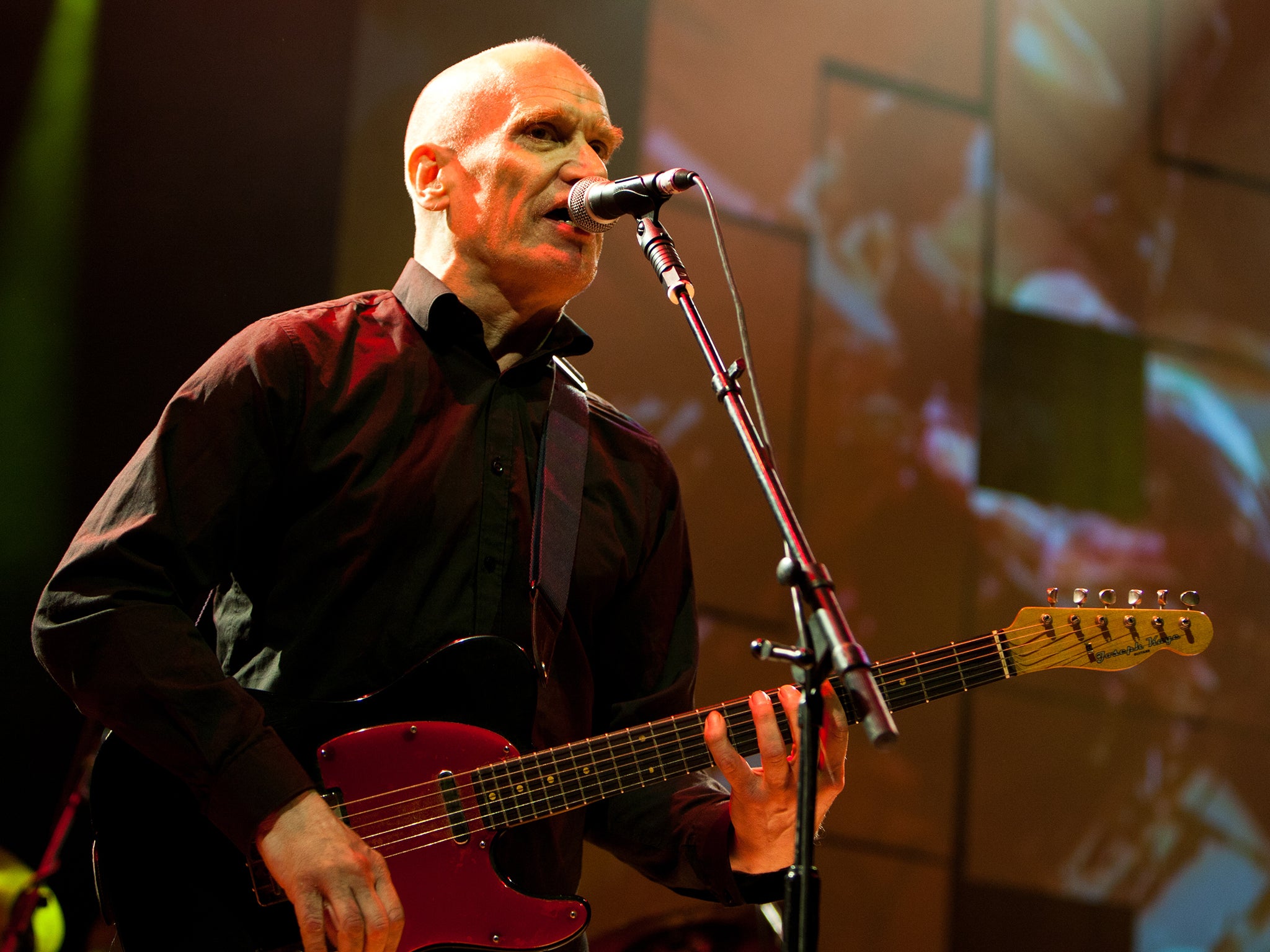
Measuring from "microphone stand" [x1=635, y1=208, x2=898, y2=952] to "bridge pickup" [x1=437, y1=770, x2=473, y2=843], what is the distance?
0.61m

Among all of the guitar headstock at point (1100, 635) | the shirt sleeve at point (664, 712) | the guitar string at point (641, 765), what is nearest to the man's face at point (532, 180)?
the shirt sleeve at point (664, 712)

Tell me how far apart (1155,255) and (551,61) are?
2.90m

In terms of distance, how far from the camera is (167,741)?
1622 mm

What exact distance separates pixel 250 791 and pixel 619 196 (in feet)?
3.38

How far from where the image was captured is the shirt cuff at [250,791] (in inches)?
62.4

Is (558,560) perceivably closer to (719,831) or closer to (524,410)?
(524,410)

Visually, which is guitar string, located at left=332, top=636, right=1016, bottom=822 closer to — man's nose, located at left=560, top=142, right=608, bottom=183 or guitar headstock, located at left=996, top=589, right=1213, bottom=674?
guitar headstock, located at left=996, top=589, right=1213, bottom=674

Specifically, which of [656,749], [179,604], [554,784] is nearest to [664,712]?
[656,749]

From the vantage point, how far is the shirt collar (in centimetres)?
220

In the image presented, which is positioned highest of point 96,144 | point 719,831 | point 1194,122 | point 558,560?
point 1194,122

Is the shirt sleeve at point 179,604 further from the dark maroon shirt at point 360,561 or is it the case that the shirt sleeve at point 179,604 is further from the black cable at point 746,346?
the black cable at point 746,346

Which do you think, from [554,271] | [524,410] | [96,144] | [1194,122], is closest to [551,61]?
[554,271]

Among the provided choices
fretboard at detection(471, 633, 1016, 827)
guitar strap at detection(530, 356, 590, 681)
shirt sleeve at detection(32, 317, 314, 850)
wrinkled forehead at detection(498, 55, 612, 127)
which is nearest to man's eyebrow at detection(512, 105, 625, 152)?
wrinkled forehead at detection(498, 55, 612, 127)

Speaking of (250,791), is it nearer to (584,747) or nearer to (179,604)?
(179,604)
